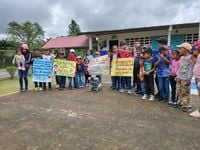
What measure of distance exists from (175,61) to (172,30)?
14.7 m

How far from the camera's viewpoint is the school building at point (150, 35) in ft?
64.5

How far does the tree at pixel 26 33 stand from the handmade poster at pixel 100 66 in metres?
37.0

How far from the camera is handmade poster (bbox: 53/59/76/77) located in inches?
348

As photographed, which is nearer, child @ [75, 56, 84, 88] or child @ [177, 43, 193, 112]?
child @ [177, 43, 193, 112]

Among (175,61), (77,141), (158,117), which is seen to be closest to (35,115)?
(77,141)

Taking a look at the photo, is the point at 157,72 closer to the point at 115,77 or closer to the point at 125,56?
the point at 125,56

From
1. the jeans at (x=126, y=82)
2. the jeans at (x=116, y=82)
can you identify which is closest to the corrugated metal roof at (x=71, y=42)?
the jeans at (x=116, y=82)

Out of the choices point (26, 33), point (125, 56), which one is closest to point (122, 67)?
point (125, 56)

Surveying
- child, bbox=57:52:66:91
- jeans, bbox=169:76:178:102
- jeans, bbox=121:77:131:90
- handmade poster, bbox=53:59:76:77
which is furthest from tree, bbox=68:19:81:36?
jeans, bbox=169:76:178:102

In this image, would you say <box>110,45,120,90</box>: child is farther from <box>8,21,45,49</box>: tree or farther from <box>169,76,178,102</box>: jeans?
<box>8,21,45,49</box>: tree

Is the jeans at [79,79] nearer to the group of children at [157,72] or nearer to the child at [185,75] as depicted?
the group of children at [157,72]

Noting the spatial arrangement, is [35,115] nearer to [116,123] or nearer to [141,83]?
[116,123]

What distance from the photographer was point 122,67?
810 cm

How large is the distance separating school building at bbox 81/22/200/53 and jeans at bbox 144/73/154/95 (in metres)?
11.7
